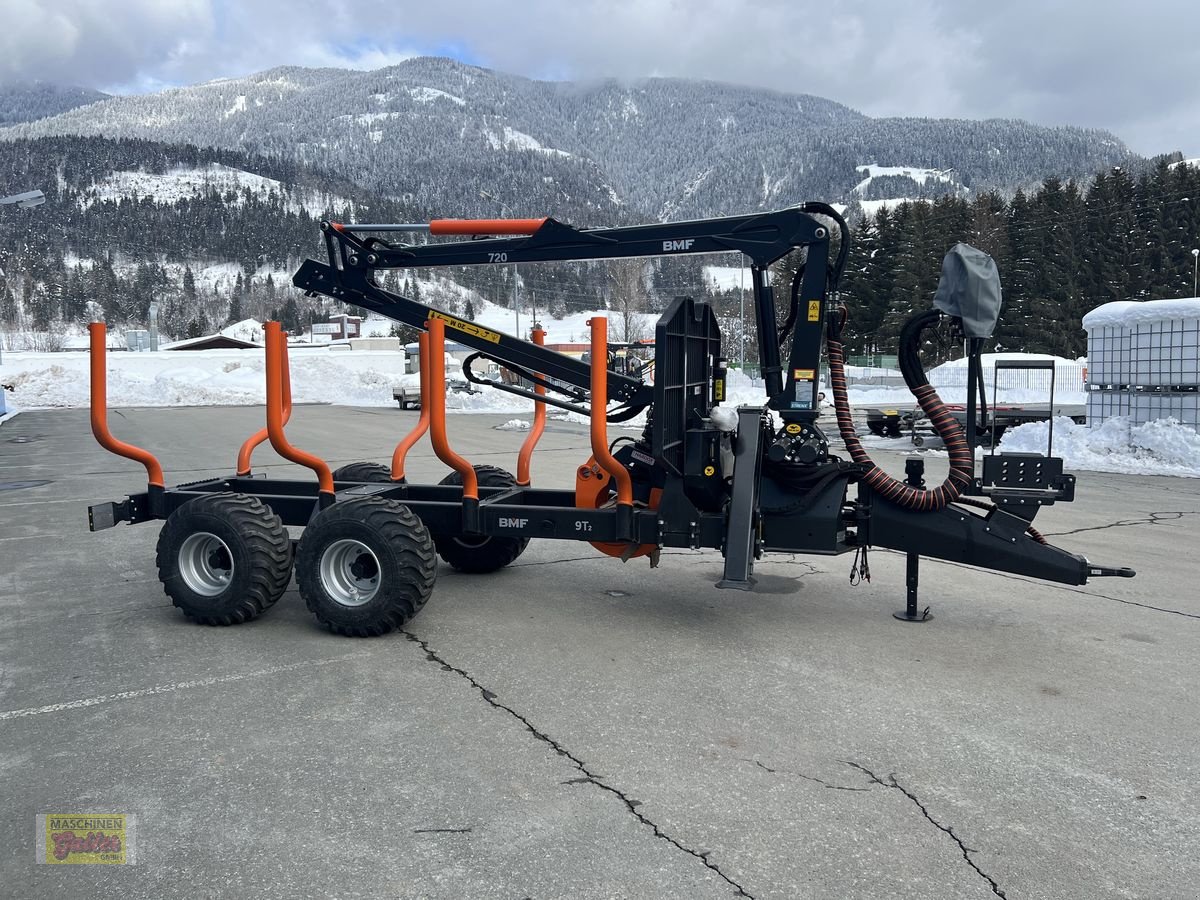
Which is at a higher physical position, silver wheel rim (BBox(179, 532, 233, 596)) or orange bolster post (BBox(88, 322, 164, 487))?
orange bolster post (BBox(88, 322, 164, 487))

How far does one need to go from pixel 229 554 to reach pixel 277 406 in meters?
1.10

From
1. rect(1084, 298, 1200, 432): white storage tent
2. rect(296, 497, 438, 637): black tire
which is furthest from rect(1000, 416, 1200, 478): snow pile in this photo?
rect(296, 497, 438, 637): black tire

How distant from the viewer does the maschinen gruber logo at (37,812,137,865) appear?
11.1ft

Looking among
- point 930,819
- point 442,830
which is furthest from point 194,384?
point 930,819

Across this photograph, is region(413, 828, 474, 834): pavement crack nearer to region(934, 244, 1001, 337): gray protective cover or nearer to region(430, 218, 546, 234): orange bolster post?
region(934, 244, 1001, 337): gray protective cover

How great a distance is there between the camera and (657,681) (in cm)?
512

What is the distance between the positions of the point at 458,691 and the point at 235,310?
163 meters

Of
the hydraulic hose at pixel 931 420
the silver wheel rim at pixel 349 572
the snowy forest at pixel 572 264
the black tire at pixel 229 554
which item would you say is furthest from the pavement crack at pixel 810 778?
the snowy forest at pixel 572 264

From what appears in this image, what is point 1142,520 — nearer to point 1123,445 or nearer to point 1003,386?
point 1123,445

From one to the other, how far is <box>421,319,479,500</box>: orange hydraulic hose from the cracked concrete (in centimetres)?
99

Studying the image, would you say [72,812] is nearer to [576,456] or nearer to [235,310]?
[576,456]

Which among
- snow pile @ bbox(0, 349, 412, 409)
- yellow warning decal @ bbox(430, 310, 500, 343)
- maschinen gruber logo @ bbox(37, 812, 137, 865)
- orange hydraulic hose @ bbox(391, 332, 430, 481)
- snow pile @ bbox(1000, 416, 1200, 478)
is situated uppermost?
snow pile @ bbox(0, 349, 412, 409)

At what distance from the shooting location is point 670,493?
617 cm

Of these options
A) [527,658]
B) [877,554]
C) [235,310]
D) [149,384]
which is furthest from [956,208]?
[235,310]
